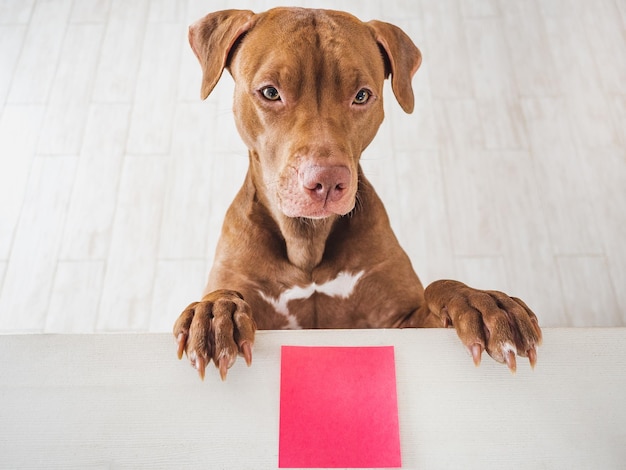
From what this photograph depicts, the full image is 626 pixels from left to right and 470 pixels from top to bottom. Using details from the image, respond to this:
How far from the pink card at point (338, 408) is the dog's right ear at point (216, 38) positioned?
1.06 m

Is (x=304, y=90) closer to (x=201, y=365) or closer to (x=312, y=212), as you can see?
(x=312, y=212)

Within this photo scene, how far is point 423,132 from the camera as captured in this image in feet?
10.8

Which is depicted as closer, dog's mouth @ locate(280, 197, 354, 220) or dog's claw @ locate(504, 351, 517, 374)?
dog's claw @ locate(504, 351, 517, 374)

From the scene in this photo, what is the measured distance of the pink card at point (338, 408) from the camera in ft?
3.48

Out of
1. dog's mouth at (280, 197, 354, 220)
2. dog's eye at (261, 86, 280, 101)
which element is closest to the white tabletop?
dog's mouth at (280, 197, 354, 220)

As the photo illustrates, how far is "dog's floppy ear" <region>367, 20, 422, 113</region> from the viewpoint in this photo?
1.80 m

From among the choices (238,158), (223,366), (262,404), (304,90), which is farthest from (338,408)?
(238,158)

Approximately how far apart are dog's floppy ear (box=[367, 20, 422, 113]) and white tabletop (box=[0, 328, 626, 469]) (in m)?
0.99

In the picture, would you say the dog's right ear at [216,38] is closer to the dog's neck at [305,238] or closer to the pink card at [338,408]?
the dog's neck at [305,238]

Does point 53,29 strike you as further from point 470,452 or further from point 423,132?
point 470,452

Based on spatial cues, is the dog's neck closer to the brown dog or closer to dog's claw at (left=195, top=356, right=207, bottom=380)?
the brown dog

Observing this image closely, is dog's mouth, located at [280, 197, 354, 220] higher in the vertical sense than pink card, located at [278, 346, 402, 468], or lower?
higher

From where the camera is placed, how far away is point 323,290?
6.17 feet

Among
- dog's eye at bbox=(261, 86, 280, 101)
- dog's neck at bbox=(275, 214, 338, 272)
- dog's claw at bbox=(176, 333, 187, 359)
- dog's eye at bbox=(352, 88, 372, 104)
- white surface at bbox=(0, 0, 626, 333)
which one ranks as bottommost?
white surface at bbox=(0, 0, 626, 333)
